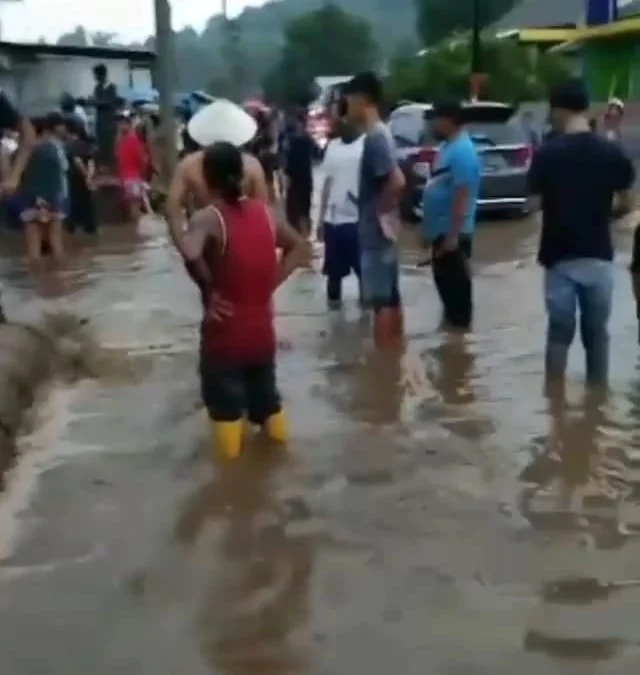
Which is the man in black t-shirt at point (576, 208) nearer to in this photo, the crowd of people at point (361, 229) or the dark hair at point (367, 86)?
A: the crowd of people at point (361, 229)

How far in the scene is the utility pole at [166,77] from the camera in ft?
86.9

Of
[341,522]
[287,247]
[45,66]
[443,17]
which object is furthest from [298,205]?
[443,17]

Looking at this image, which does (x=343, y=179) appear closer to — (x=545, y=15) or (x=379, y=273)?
(x=379, y=273)

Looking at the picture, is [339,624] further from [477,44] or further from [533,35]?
[533,35]

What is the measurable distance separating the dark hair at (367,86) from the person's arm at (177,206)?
216 cm

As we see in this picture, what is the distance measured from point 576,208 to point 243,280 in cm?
208

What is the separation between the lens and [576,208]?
29.6ft

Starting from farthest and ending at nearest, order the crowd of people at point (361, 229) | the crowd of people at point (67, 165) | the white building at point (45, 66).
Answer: the white building at point (45, 66), the crowd of people at point (67, 165), the crowd of people at point (361, 229)

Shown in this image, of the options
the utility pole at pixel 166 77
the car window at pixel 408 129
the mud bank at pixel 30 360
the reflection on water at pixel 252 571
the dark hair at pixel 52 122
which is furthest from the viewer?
the utility pole at pixel 166 77

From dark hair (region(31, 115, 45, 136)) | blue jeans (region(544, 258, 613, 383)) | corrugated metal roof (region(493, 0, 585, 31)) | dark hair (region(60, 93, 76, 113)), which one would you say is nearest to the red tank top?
blue jeans (region(544, 258, 613, 383))

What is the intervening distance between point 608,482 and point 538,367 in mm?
2877

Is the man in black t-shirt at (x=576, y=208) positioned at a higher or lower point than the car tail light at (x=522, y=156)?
higher

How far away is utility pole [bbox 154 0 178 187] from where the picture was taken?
26.5m

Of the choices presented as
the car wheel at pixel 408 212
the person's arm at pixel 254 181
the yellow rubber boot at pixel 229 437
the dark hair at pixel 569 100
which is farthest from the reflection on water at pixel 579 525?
the car wheel at pixel 408 212
